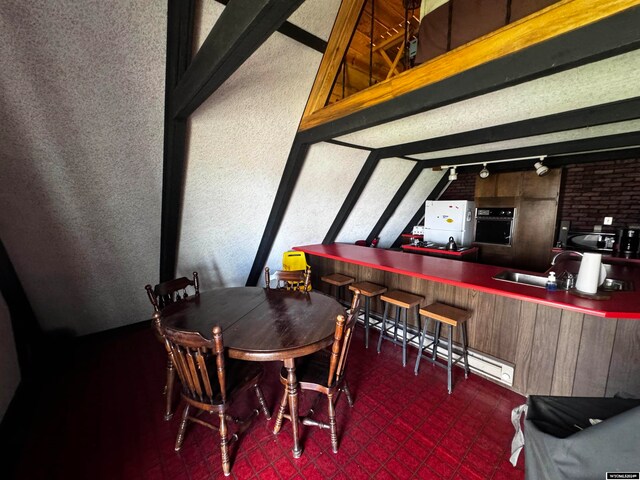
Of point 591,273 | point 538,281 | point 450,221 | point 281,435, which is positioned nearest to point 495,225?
point 450,221

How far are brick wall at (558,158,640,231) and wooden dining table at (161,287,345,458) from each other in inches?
170

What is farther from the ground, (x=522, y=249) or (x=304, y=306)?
(x=522, y=249)

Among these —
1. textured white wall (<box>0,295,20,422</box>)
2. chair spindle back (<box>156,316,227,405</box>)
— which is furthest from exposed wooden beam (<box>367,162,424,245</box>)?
textured white wall (<box>0,295,20,422</box>)

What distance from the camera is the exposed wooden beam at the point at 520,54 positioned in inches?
40.7

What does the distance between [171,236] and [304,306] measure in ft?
5.53

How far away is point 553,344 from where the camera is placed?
1.99 m

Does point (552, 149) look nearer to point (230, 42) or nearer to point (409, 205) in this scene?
point (409, 205)

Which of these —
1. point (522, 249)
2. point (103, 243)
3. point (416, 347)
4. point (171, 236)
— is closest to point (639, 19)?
point (416, 347)

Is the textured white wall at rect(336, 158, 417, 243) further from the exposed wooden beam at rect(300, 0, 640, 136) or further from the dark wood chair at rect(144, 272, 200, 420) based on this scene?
the dark wood chair at rect(144, 272, 200, 420)

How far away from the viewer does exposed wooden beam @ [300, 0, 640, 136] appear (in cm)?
103

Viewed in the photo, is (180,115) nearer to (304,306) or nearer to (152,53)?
(152,53)

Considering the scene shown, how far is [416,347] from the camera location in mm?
2891

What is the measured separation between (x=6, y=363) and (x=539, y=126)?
484cm

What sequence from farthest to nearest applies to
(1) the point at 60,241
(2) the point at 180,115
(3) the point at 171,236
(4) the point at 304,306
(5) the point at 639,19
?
(3) the point at 171,236 < (1) the point at 60,241 < (4) the point at 304,306 < (2) the point at 180,115 < (5) the point at 639,19
